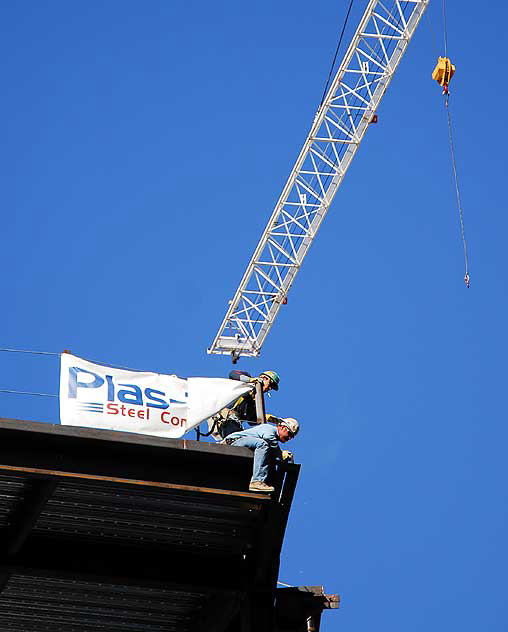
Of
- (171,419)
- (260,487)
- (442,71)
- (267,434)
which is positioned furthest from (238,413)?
(442,71)

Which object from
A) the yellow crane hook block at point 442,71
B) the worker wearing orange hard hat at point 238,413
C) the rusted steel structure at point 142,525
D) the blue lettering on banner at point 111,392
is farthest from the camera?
the yellow crane hook block at point 442,71

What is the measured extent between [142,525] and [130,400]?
2.40m

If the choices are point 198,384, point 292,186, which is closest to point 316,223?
point 292,186

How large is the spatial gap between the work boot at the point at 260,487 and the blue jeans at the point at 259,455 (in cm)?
7

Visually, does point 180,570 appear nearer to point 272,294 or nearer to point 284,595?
point 284,595

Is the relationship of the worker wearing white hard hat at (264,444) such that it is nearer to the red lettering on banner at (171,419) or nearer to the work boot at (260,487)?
the work boot at (260,487)

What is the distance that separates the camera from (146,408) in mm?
22641

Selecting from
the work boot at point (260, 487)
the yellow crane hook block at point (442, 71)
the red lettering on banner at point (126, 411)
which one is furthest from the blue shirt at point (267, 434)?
the yellow crane hook block at point (442, 71)

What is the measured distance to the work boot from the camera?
20.3 meters

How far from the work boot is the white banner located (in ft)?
8.45

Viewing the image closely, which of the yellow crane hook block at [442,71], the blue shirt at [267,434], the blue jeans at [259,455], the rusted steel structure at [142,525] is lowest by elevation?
the rusted steel structure at [142,525]

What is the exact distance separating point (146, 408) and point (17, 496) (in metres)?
3.05

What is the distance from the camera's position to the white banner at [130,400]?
22438 mm

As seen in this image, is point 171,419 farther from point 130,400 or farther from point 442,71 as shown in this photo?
point 442,71
